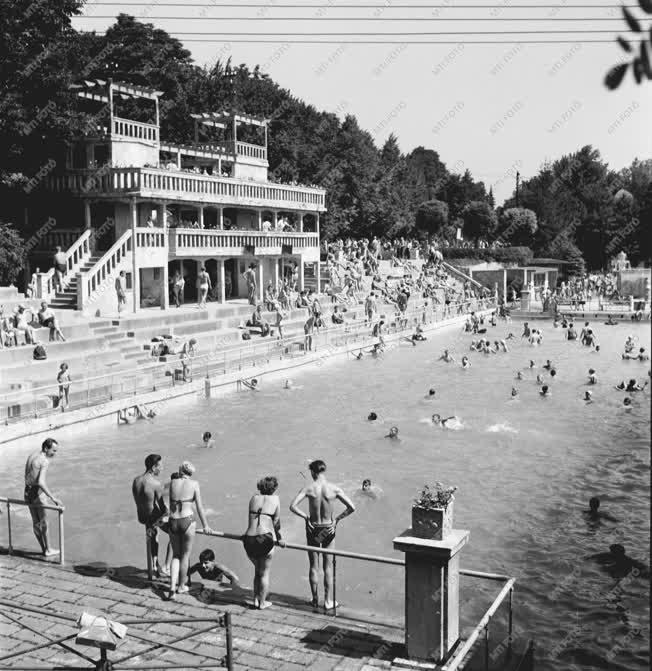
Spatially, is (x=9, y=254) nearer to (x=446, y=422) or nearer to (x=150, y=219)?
(x=150, y=219)

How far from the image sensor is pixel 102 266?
34.0m

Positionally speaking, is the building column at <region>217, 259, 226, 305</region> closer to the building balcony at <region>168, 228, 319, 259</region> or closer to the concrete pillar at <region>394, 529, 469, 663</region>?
the building balcony at <region>168, 228, 319, 259</region>

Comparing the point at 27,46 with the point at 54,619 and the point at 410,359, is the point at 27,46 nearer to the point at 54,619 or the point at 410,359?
the point at 410,359

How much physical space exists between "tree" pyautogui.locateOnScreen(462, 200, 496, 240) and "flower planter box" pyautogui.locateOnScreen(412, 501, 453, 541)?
93.1m

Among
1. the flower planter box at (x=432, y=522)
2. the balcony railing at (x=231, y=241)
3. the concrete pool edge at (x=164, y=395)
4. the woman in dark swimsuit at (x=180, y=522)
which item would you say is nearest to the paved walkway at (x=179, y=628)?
the woman in dark swimsuit at (x=180, y=522)

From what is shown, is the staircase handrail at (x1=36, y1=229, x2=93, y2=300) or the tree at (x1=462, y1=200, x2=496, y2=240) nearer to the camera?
the staircase handrail at (x1=36, y1=229, x2=93, y2=300)

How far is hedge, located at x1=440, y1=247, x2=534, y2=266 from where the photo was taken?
81188 mm

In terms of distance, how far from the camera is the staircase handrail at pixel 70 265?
1283 inches

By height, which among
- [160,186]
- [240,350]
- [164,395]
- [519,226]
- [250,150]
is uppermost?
[250,150]

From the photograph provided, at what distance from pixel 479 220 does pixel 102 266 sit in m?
71.0

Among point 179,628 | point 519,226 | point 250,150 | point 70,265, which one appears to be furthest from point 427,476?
point 519,226

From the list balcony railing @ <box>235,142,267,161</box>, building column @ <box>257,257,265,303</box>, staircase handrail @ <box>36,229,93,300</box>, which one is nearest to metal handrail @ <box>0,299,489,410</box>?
building column @ <box>257,257,265,303</box>

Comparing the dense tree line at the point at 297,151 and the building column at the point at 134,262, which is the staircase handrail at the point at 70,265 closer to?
the building column at the point at 134,262

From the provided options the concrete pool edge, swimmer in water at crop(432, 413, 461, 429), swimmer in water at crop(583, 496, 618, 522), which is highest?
the concrete pool edge
